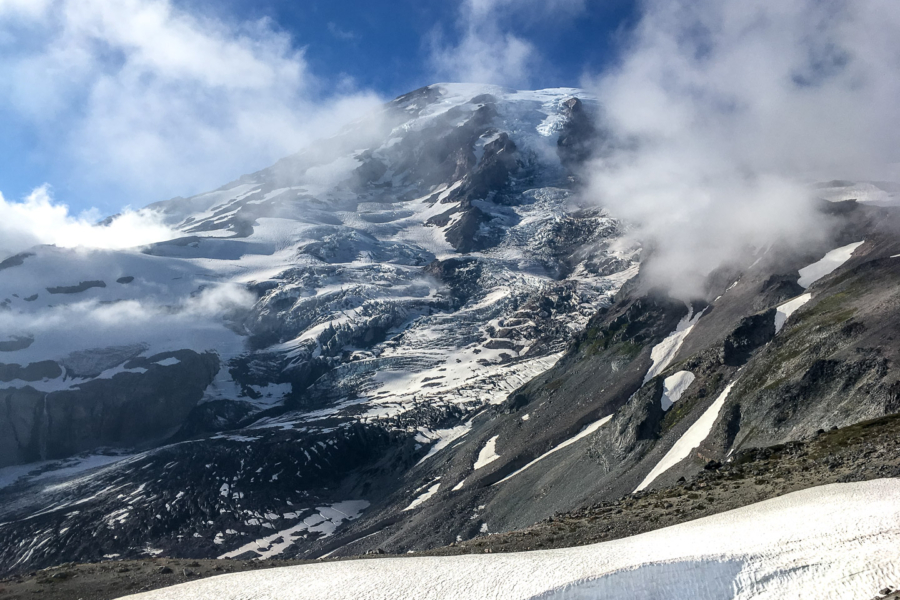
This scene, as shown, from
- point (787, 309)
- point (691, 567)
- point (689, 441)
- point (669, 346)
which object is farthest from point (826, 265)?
point (691, 567)

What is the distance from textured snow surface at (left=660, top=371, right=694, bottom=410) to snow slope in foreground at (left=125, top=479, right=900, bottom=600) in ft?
204

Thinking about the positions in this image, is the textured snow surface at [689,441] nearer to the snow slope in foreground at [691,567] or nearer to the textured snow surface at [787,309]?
the textured snow surface at [787,309]

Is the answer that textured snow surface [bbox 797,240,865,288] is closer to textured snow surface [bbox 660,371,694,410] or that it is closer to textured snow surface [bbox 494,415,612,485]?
textured snow surface [bbox 660,371,694,410]

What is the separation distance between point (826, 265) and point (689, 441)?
75.8 m

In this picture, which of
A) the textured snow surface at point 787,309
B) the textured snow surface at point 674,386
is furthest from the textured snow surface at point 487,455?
the textured snow surface at point 787,309

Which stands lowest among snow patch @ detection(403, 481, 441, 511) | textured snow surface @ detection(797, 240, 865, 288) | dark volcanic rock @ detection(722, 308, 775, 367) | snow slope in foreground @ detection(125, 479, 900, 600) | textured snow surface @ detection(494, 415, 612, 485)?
snow patch @ detection(403, 481, 441, 511)

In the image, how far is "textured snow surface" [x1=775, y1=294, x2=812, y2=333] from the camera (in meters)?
102

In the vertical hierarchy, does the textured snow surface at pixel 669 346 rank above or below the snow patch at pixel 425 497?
above

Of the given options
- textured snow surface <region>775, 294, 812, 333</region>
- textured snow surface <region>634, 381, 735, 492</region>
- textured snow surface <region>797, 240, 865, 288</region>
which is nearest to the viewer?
textured snow surface <region>634, 381, 735, 492</region>

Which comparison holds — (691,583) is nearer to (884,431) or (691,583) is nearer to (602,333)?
(884,431)

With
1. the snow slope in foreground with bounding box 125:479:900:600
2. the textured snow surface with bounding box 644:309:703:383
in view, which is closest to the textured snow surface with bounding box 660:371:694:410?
the textured snow surface with bounding box 644:309:703:383

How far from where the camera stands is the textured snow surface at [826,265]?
12769cm

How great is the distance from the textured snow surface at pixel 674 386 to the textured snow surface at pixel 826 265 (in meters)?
46.3

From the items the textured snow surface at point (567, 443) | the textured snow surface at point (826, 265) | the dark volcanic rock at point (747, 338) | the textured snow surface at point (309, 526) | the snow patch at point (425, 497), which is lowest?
the textured snow surface at point (309, 526)
